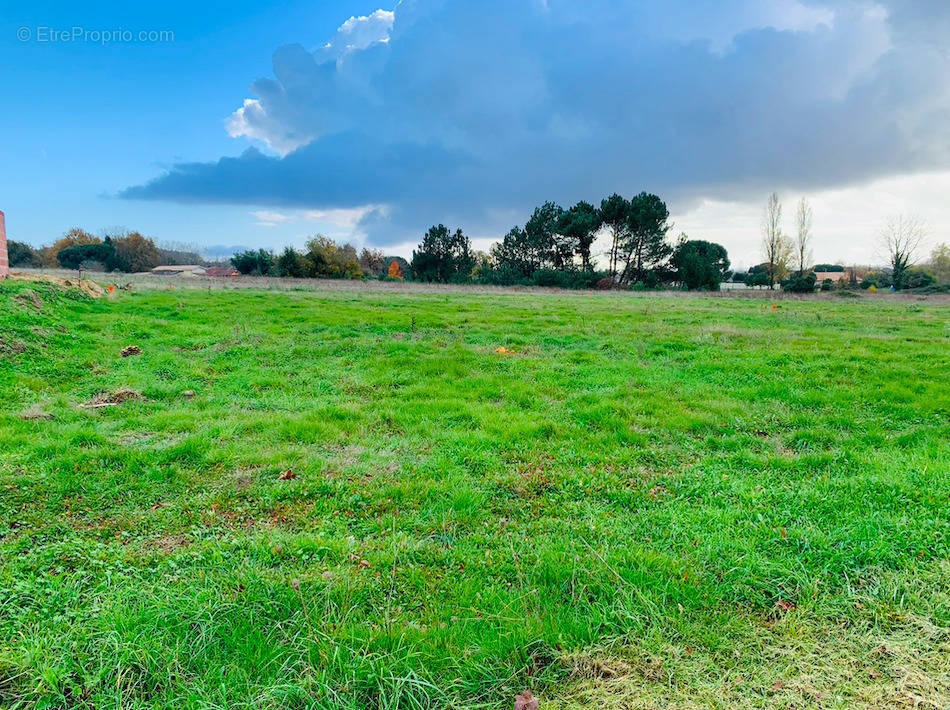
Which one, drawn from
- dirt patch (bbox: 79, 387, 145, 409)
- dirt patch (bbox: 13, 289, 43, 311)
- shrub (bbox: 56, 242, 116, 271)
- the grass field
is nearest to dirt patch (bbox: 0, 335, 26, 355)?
the grass field

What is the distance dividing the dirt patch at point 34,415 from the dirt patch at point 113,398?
1.57ft

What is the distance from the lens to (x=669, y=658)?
256cm

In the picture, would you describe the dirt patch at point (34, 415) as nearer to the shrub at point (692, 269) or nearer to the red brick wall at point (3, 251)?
the red brick wall at point (3, 251)

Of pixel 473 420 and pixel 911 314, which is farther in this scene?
pixel 911 314

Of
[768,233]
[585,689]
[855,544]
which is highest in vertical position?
[768,233]

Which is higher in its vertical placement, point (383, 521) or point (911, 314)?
point (911, 314)

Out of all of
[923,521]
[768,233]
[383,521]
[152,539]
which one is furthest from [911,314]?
[768,233]

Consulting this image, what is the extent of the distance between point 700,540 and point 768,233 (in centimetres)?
5960

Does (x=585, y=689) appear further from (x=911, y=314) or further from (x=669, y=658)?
(x=911, y=314)

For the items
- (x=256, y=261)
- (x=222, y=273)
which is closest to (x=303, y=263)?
(x=256, y=261)

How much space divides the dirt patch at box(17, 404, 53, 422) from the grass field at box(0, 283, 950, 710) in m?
0.07

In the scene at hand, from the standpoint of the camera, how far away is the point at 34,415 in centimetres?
606

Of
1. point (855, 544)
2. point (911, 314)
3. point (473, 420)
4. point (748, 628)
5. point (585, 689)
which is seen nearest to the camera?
point (585, 689)

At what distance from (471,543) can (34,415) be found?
607 centimetres
